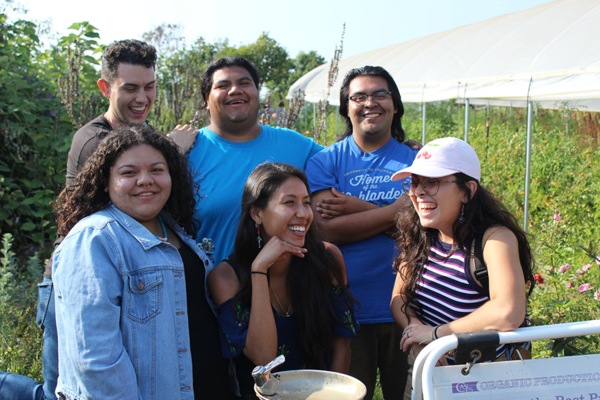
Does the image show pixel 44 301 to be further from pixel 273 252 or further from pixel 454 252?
pixel 454 252

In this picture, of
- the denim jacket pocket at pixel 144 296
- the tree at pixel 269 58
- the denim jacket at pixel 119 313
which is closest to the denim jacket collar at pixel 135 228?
the denim jacket at pixel 119 313

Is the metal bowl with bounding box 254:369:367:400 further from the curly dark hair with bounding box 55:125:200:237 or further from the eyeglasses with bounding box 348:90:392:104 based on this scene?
the eyeglasses with bounding box 348:90:392:104

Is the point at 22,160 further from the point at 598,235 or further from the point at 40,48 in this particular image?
the point at 598,235

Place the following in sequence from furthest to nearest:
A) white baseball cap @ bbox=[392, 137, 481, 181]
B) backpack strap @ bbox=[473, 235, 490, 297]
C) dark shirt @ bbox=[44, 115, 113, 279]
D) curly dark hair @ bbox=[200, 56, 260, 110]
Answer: curly dark hair @ bbox=[200, 56, 260, 110] → dark shirt @ bbox=[44, 115, 113, 279] → white baseball cap @ bbox=[392, 137, 481, 181] → backpack strap @ bbox=[473, 235, 490, 297]

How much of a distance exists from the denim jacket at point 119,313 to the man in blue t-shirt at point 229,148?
66 cm

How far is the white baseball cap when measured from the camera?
2111 millimetres

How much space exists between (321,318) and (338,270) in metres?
0.28

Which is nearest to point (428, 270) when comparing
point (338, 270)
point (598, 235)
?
point (338, 270)

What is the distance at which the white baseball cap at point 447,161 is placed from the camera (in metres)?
2.11

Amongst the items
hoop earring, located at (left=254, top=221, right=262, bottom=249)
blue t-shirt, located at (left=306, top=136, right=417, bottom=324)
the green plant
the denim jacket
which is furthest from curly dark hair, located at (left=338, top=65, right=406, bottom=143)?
the green plant

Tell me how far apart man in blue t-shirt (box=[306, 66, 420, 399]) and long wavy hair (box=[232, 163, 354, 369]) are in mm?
297

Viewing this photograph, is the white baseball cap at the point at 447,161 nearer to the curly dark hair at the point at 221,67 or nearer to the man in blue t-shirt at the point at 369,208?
the man in blue t-shirt at the point at 369,208

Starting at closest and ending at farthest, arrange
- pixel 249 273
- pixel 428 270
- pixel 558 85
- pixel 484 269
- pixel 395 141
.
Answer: pixel 484 269 < pixel 428 270 < pixel 249 273 < pixel 395 141 < pixel 558 85

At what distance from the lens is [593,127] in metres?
12.0
